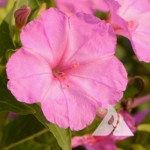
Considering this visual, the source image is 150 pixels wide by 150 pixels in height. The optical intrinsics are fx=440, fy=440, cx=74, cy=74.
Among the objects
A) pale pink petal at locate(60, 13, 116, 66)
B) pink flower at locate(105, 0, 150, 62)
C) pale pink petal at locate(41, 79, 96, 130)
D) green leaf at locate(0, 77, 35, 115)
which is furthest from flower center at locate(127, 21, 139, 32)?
green leaf at locate(0, 77, 35, 115)

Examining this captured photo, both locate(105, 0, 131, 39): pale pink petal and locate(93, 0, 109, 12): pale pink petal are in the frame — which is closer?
locate(105, 0, 131, 39): pale pink petal

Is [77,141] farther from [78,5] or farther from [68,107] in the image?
[78,5]

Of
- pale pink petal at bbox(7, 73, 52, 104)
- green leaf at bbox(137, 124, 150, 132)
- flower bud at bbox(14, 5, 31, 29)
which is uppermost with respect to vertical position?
flower bud at bbox(14, 5, 31, 29)

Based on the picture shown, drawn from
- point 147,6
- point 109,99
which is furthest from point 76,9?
point 109,99

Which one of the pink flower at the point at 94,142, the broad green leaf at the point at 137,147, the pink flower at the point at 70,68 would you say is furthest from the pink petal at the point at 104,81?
the broad green leaf at the point at 137,147

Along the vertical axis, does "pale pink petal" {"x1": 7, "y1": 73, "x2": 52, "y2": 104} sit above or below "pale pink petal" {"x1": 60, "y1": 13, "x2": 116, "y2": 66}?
below

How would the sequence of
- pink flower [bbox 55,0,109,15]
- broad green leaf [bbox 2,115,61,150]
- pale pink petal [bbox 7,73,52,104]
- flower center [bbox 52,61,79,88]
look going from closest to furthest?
pale pink petal [bbox 7,73,52,104] → flower center [bbox 52,61,79,88] → broad green leaf [bbox 2,115,61,150] → pink flower [bbox 55,0,109,15]

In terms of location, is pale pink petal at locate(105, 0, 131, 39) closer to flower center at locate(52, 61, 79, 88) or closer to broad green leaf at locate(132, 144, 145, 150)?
flower center at locate(52, 61, 79, 88)

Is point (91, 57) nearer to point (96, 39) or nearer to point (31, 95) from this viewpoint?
point (96, 39)
